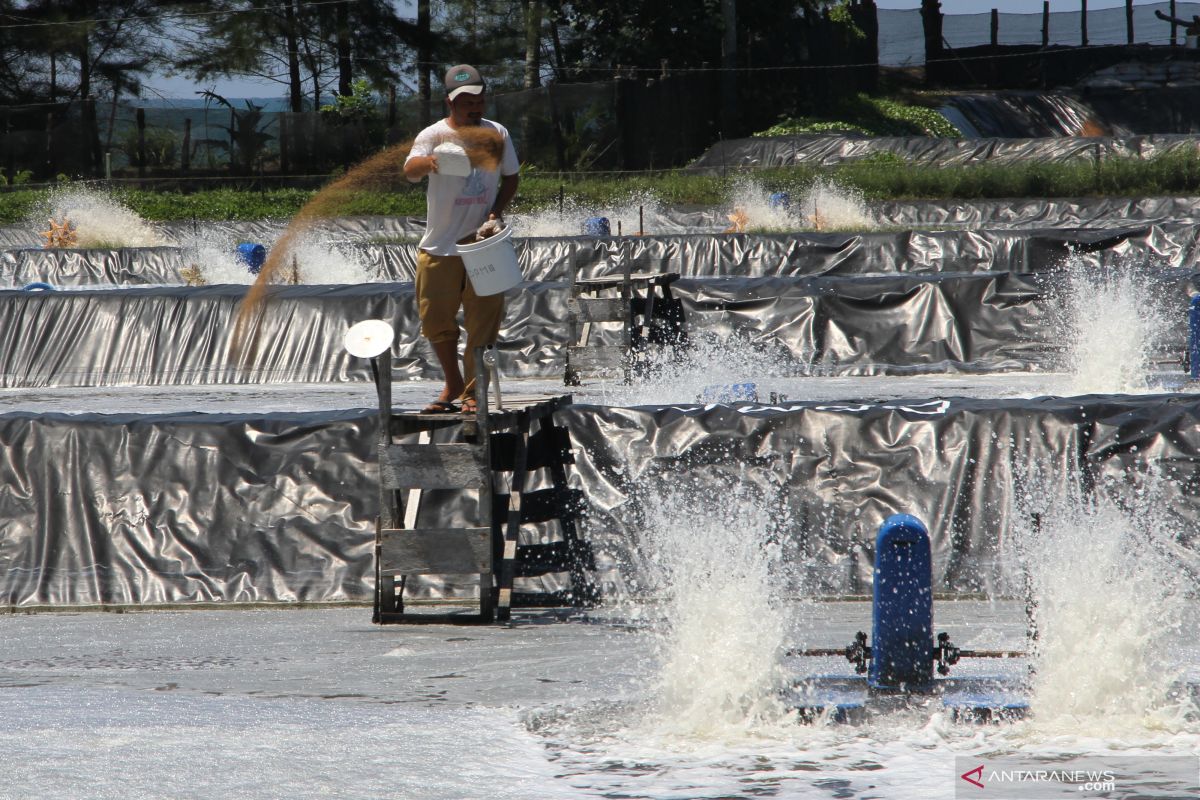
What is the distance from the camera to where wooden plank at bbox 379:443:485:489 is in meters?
6.70

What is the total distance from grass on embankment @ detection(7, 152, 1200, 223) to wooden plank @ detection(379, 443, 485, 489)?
71.2 feet

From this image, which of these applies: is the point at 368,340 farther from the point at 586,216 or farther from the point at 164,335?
the point at 586,216

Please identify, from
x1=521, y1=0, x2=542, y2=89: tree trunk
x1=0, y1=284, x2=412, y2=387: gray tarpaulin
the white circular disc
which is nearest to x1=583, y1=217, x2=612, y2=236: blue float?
x1=0, y1=284, x2=412, y2=387: gray tarpaulin

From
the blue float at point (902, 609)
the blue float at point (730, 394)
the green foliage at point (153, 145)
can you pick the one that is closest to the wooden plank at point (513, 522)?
the blue float at point (902, 609)

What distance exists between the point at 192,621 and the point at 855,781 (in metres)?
4.03

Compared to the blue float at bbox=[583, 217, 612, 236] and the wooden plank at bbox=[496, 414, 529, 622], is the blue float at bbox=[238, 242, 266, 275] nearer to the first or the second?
the blue float at bbox=[583, 217, 612, 236]

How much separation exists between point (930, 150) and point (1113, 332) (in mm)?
20301

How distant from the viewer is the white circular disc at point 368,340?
6.43 metres

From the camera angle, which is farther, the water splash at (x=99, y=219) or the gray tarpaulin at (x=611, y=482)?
the water splash at (x=99, y=219)

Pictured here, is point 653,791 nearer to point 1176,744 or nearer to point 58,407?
point 1176,744

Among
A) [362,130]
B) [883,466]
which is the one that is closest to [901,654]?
[883,466]

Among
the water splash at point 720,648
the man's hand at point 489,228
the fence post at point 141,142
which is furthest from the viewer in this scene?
the fence post at point 141,142

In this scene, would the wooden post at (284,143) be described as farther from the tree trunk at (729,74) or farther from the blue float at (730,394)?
the blue float at (730,394)
